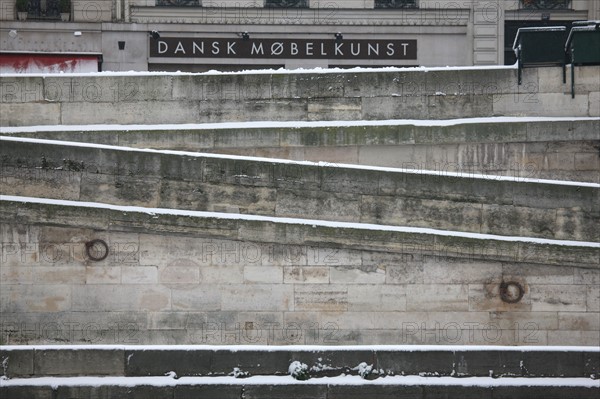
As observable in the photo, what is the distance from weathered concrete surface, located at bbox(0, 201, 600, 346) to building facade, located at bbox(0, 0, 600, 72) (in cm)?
1423

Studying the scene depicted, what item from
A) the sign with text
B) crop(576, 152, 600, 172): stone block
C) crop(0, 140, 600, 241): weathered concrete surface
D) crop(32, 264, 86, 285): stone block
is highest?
the sign with text

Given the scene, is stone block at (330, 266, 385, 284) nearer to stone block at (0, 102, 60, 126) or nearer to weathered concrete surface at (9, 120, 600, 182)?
weathered concrete surface at (9, 120, 600, 182)

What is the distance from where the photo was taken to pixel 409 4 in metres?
36.7

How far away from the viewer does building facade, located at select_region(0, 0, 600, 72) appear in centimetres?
3603

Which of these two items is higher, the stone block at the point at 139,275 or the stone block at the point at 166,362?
the stone block at the point at 139,275

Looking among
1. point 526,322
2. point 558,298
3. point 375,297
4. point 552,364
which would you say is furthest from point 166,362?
point 558,298

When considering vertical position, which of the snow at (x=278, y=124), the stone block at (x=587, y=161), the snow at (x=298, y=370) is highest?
the snow at (x=278, y=124)

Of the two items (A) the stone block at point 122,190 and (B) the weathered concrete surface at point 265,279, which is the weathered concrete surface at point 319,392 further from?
(A) the stone block at point 122,190

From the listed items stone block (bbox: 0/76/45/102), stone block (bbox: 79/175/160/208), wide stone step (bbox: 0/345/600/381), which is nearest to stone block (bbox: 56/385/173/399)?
wide stone step (bbox: 0/345/600/381)

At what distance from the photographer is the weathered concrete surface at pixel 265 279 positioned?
22344 mm

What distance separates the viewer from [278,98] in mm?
24562

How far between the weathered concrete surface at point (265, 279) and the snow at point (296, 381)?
980mm

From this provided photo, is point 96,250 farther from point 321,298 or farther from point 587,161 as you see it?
point 587,161

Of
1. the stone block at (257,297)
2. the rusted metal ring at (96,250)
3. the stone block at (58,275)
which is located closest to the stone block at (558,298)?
the stone block at (257,297)
